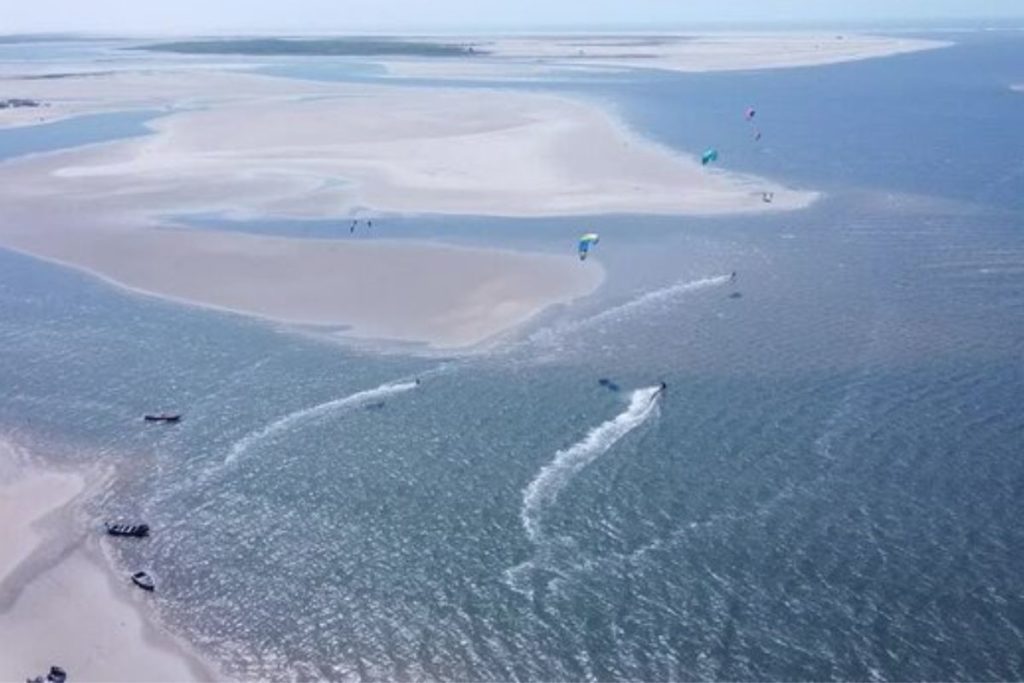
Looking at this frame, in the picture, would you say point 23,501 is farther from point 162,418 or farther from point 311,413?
point 311,413

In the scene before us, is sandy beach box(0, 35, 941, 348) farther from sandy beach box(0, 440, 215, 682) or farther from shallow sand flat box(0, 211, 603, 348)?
sandy beach box(0, 440, 215, 682)

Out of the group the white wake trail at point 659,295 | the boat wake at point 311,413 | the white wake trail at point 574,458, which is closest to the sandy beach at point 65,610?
the boat wake at point 311,413

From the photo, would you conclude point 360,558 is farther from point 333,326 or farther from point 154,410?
point 333,326

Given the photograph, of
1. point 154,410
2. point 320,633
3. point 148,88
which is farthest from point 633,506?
point 148,88

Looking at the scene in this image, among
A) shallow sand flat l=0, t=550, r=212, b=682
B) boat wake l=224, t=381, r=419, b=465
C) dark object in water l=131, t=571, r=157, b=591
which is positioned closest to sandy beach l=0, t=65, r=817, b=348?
boat wake l=224, t=381, r=419, b=465

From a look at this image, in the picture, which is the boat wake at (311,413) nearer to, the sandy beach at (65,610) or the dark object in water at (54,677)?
the sandy beach at (65,610)
